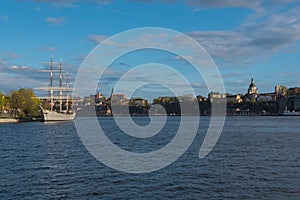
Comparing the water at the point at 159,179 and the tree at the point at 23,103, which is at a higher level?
the tree at the point at 23,103

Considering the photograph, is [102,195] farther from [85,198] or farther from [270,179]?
[270,179]

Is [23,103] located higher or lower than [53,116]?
higher

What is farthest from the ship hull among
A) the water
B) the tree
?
the water

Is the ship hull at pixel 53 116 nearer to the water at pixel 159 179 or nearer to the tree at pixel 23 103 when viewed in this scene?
the tree at pixel 23 103

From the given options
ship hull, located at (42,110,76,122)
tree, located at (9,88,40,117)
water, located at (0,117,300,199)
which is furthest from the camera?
tree, located at (9,88,40,117)

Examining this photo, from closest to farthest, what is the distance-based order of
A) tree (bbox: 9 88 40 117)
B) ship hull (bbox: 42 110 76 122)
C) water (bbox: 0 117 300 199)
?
water (bbox: 0 117 300 199) < ship hull (bbox: 42 110 76 122) < tree (bbox: 9 88 40 117)

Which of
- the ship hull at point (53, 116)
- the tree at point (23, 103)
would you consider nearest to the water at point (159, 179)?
the ship hull at point (53, 116)

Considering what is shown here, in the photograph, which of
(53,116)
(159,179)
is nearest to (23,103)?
(53,116)

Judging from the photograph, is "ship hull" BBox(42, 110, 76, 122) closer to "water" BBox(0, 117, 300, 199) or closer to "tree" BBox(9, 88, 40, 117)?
"tree" BBox(9, 88, 40, 117)

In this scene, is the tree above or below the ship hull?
above

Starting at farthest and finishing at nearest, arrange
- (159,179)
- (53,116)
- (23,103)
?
(53,116) → (23,103) → (159,179)

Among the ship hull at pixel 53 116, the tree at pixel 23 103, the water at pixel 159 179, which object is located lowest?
the water at pixel 159 179

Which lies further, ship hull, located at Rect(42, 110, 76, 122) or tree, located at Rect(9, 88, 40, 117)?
tree, located at Rect(9, 88, 40, 117)

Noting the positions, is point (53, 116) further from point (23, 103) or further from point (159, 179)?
point (159, 179)
